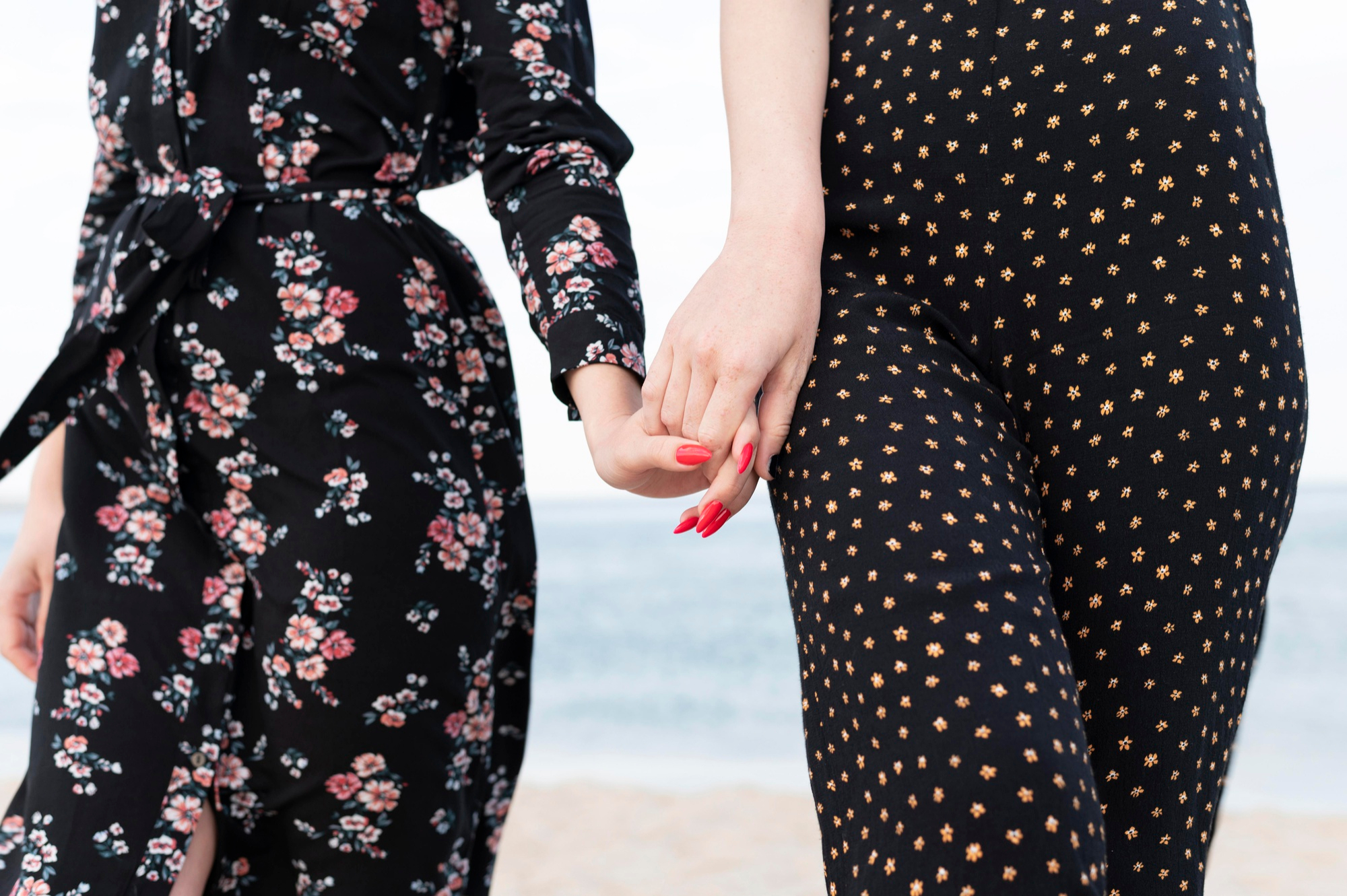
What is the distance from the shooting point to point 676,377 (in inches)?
37.2

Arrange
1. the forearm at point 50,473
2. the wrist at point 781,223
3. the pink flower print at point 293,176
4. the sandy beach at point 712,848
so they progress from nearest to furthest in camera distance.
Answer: the wrist at point 781,223
the pink flower print at point 293,176
the forearm at point 50,473
the sandy beach at point 712,848

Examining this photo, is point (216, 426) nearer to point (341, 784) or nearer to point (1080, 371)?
point (341, 784)

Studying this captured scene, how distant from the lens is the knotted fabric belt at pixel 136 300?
121 cm

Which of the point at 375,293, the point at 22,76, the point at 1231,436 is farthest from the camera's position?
the point at 22,76

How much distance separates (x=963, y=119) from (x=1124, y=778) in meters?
0.64

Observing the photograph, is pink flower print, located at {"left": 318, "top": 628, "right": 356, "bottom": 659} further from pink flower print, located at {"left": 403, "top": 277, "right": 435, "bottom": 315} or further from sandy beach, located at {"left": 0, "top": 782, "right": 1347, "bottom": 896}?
sandy beach, located at {"left": 0, "top": 782, "right": 1347, "bottom": 896}

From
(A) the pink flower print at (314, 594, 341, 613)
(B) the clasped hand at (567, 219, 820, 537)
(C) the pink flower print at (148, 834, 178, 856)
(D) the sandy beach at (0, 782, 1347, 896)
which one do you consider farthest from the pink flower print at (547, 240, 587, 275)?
(D) the sandy beach at (0, 782, 1347, 896)

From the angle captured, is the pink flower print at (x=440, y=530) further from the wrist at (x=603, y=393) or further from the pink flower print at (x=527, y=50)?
the pink flower print at (x=527, y=50)

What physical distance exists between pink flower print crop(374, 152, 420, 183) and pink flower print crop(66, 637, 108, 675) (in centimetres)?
66

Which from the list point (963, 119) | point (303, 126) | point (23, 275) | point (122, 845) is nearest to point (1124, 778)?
point (963, 119)

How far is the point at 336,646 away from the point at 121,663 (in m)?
0.25

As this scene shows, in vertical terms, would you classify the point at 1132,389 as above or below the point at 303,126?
below

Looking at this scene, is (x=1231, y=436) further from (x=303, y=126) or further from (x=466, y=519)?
(x=303, y=126)

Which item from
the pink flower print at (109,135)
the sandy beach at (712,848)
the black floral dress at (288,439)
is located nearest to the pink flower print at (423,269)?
the black floral dress at (288,439)
